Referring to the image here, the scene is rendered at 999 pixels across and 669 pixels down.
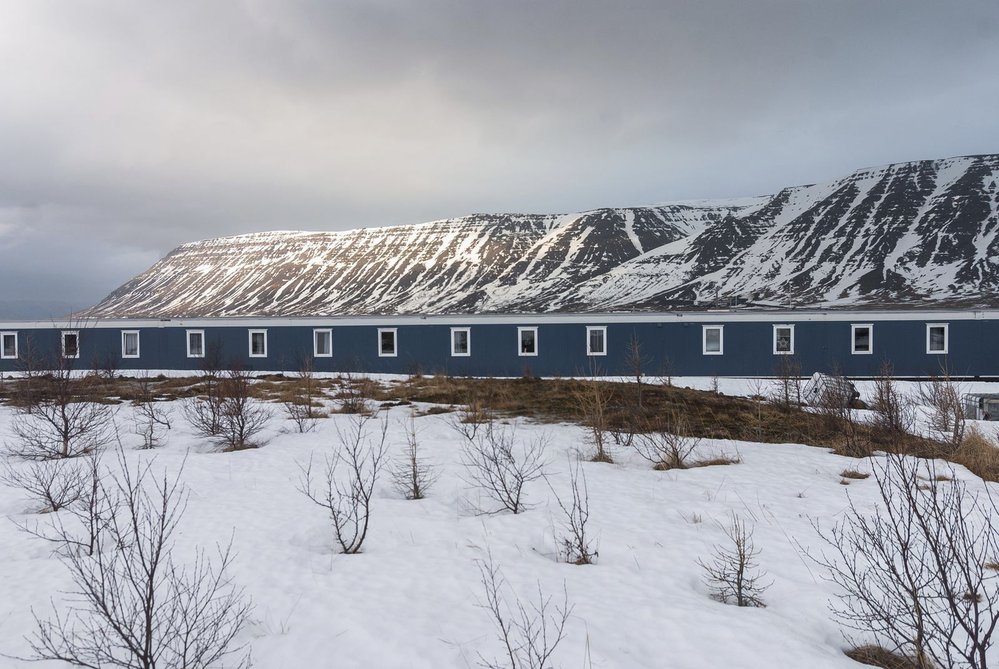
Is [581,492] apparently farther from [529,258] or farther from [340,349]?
[529,258]

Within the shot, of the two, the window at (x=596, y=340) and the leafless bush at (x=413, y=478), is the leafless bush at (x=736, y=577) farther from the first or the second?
the window at (x=596, y=340)

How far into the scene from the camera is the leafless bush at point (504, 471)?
8258 mm

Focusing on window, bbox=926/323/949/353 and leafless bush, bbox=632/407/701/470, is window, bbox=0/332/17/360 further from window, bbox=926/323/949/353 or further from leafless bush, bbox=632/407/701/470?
window, bbox=926/323/949/353

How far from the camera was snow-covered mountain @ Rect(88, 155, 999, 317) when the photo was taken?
9350 cm

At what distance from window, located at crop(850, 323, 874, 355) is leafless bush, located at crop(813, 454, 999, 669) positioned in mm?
19513

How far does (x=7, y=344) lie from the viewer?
2964cm

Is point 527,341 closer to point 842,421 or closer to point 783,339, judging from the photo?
point 783,339

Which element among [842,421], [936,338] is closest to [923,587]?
[842,421]

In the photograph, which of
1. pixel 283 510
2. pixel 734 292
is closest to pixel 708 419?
pixel 283 510

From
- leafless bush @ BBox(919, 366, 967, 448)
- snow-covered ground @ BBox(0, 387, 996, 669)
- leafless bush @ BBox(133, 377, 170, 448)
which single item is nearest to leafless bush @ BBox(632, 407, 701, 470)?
snow-covered ground @ BBox(0, 387, 996, 669)

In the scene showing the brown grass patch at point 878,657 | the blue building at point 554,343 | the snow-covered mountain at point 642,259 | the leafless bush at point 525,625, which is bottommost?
the brown grass patch at point 878,657

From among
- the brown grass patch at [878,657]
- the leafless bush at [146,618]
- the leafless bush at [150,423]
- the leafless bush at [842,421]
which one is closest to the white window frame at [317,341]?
the leafless bush at [150,423]

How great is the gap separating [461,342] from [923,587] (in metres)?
23.8

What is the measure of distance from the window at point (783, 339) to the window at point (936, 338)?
5.17 meters
